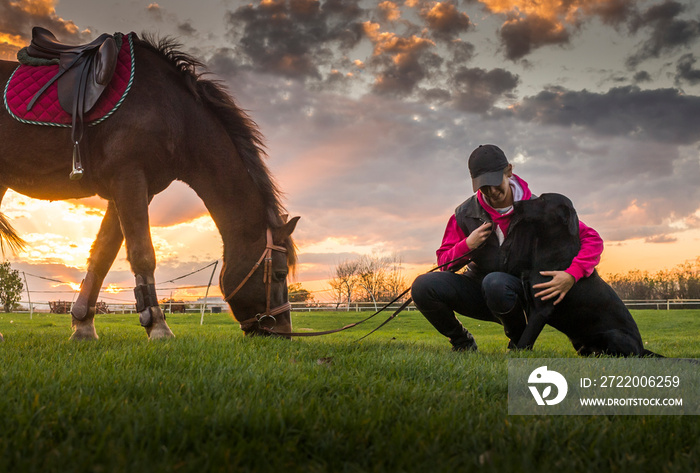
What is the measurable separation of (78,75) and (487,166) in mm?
3700

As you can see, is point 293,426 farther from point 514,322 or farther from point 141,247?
point 141,247

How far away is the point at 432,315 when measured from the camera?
4172mm

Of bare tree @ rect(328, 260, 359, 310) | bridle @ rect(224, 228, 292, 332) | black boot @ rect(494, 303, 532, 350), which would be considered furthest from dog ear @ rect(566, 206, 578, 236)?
bare tree @ rect(328, 260, 359, 310)

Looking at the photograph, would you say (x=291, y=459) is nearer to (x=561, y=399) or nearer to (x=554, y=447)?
(x=554, y=447)

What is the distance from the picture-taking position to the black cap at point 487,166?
11.7 feet

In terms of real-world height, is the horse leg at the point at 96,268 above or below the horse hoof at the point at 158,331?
above

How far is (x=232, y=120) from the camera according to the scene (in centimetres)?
488

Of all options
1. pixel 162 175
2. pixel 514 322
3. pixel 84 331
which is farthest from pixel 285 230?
pixel 514 322

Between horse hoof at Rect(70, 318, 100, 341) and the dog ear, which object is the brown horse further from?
the dog ear

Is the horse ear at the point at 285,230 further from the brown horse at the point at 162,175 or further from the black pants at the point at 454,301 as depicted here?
the black pants at the point at 454,301

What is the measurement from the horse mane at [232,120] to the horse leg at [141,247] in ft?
3.54

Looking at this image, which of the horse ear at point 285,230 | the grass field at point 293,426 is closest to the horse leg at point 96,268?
the horse ear at point 285,230

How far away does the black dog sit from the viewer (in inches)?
146

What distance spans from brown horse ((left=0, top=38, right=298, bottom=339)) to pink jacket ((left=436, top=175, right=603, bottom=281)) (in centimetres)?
153
